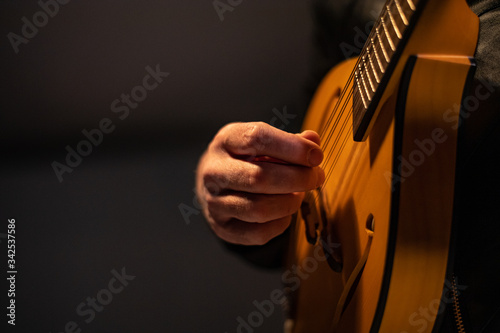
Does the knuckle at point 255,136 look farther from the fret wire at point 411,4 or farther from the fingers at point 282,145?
the fret wire at point 411,4

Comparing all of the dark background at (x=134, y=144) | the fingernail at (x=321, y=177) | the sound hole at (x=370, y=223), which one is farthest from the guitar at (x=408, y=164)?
the dark background at (x=134, y=144)

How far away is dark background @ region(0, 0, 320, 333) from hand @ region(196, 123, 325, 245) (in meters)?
0.68

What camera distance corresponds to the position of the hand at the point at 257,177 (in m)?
0.46

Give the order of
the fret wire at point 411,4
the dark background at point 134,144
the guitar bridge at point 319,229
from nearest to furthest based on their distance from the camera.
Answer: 1. the fret wire at point 411,4
2. the guitar bridge at point 319,229
3. the dark background at point 134,144

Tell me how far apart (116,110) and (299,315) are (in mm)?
1072

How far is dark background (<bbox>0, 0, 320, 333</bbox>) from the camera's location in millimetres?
1212

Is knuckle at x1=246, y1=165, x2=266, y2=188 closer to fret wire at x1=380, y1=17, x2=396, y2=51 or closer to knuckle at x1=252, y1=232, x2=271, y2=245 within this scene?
knuckle at x1=252, y1=232, x2=271, y2=245

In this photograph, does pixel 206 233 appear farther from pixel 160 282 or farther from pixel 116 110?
pixel 116 110

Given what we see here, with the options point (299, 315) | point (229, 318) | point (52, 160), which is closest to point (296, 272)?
point (299, 315)

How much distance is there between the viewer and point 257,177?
18.8 inches

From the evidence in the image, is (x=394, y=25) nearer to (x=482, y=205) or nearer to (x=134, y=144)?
(x=482, y=205)

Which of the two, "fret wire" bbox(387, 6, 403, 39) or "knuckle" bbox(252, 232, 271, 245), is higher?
"fret wire" bbox(387, 6, 403, 39)

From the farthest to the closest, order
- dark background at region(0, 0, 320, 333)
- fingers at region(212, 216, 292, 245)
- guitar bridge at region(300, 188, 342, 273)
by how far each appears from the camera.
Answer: dark background at region(0, 0, 320, 333) → fingers at region(212, 216, 292, 245) → guitar bridge at region(300, 188, 342, 273)

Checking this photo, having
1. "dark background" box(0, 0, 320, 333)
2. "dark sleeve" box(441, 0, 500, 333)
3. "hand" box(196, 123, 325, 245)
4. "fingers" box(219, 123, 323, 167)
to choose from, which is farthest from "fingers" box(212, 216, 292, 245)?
"dark background" box(0, 0, 320, 333)
